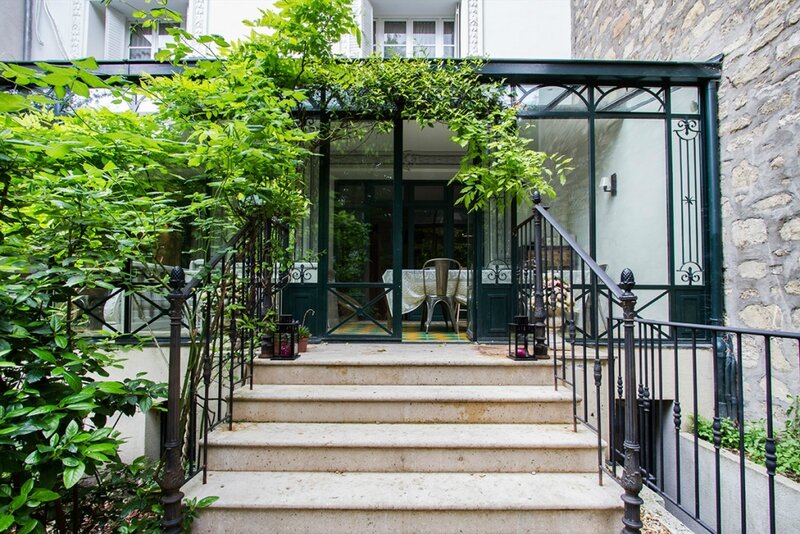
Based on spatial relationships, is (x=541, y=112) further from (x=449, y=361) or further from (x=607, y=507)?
(x=607, y=507)

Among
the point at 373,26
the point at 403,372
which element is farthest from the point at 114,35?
the point at 403,372

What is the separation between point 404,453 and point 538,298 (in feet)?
4.47

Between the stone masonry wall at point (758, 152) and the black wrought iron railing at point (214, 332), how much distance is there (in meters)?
3.55

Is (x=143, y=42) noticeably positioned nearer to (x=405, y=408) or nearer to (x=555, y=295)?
(x=405, y=408)

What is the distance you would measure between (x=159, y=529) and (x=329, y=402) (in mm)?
958

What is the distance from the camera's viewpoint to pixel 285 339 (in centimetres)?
272

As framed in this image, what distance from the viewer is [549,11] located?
5.60m

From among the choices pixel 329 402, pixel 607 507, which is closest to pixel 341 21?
pixel 329 402

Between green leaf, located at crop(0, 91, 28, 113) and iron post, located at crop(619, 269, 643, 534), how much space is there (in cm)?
250

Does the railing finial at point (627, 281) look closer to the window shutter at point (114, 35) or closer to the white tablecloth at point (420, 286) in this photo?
the white tablecloth at point (420, 286)

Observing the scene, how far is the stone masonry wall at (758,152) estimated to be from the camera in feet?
8.83

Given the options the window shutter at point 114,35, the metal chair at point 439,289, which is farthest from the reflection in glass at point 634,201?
the window shutter at point 114,35

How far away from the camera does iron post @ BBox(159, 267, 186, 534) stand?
1.61 meters

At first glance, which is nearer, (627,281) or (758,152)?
(627,281)
